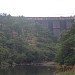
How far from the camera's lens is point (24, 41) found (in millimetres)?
95812

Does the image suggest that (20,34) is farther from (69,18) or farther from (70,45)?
(70,45)

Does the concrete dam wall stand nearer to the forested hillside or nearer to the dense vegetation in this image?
the forested hillside

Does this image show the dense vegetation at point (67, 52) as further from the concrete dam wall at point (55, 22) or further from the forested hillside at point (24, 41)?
the concrete dam wall at point (55, 22)

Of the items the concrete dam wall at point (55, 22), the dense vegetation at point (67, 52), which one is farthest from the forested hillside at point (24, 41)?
the dense vegetation at point (67, 52)

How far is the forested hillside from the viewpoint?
82062 mm

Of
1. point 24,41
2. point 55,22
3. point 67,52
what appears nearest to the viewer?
point 67,52

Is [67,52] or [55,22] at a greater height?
[55,22]

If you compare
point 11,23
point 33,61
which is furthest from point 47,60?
point 11,23

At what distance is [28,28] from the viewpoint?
109m

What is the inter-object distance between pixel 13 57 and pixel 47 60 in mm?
14296

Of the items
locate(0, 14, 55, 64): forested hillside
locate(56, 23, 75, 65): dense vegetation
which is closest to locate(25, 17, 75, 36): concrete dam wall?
locate(0, 14, 55, 64): forested hillside

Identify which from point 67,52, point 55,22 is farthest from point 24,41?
point 67,52

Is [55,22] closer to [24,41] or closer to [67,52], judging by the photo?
[24,41]

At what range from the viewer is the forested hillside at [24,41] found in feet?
269
